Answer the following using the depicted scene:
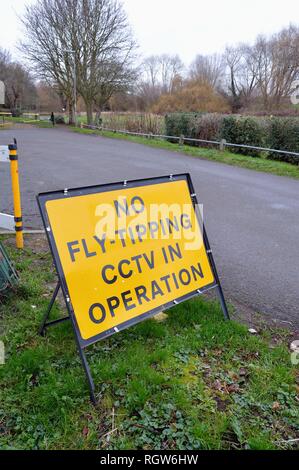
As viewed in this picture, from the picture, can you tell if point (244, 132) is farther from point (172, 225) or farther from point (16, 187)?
point (172, 225)

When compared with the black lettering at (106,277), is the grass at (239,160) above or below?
above

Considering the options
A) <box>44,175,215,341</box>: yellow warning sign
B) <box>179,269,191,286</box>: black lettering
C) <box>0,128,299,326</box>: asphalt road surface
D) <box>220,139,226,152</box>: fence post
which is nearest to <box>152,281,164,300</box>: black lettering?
<box>44,175,215,341</box>: yellow warning sign

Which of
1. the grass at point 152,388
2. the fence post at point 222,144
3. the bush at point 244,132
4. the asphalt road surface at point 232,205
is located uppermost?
the bush at point 244,132

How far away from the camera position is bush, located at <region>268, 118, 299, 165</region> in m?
12.5

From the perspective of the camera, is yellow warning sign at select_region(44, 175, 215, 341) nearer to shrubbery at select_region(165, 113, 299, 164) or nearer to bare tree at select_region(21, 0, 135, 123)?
shrubbery at select_region(165, 113, 299, 164)

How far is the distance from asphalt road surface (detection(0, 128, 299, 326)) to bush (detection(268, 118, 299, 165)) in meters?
2.54

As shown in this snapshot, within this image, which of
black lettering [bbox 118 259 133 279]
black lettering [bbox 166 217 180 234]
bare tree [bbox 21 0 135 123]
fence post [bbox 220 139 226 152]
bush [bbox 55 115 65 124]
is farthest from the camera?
bush [bbox 55 115 65 124]

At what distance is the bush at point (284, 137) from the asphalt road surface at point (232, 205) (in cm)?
254

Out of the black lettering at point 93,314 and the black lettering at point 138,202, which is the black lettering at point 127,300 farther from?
the black lettering at point 138,202

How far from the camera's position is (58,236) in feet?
7.72

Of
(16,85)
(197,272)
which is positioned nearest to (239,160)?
(197,272)

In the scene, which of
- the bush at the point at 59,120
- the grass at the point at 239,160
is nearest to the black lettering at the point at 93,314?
the grass at the point at 239,160

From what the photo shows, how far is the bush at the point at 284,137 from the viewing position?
40.9ft

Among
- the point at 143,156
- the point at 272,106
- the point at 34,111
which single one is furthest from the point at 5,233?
the point at 34,111
